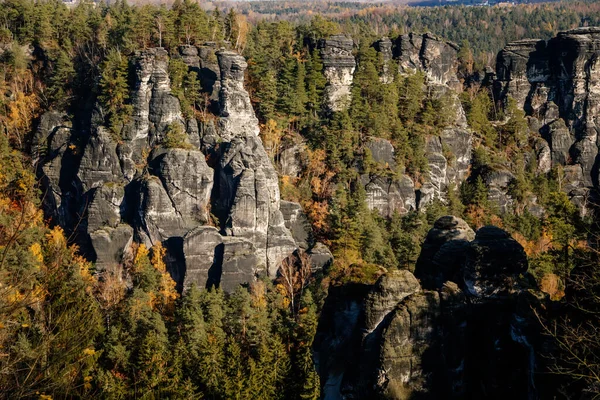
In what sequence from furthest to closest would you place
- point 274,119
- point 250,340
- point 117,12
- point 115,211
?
point 117,12 < point 274,119 < point 115,211 < point 250,340

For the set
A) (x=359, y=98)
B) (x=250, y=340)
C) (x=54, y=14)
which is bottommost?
(x=250, y=340)

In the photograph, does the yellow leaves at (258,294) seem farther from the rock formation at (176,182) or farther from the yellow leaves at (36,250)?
the yellow leaves at (36,250)

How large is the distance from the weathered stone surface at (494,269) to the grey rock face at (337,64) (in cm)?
3581

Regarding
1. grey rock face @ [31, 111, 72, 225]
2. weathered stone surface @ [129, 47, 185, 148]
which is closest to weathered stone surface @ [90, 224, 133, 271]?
grey rock face @ [31, 111, 72, 225]

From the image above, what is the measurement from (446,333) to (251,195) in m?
25.1

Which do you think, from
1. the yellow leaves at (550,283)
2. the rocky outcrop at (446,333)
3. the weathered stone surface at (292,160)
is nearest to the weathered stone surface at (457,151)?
the weathered stone surface at (292,160)

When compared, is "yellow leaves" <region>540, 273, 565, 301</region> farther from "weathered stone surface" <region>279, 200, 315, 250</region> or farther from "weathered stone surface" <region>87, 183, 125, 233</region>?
"weathered stone surface" <region>87, 183, 125, 233</region>

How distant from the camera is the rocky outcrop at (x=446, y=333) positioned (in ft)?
50.5

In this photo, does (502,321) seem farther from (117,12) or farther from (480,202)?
(117,12)

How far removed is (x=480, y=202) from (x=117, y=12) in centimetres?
4177

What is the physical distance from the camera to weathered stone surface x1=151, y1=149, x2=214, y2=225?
132 feet

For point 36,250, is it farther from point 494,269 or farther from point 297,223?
point 494,269

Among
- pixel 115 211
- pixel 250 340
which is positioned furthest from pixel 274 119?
pixel 250 340

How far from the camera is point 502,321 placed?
53.8 feet
